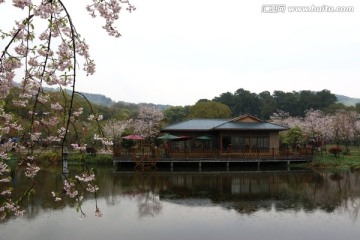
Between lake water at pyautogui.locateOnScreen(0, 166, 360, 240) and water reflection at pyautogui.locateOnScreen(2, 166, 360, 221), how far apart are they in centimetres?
5

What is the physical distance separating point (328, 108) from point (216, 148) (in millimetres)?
38929

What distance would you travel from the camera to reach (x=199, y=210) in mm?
15961

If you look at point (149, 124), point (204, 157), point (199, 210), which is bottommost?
point (199, 210)

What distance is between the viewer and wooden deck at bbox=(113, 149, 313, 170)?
30.9m

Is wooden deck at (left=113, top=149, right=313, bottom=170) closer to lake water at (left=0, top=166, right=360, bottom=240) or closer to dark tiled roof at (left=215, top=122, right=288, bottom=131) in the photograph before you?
dark tiled roof at (left=215, top=122, right=288, bottom=131)

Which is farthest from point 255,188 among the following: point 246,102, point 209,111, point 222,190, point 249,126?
point 246,102

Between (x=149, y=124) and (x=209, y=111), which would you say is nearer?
(x=149, y=124)

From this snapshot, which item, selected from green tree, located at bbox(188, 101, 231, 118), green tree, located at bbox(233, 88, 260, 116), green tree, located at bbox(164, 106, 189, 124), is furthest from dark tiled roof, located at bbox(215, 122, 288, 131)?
green tree, located at bbox(233, 88, 260, 116)

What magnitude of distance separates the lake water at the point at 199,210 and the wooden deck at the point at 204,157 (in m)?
5.46

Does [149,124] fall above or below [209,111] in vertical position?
below

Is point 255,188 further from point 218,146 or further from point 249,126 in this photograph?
point 218,146

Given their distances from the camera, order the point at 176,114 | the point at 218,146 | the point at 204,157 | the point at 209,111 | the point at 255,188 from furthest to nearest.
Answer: the point at 176,114
the point at 209,111
the point at 218,146
the point at 204,157
the point at 255,188

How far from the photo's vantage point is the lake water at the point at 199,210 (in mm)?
12734

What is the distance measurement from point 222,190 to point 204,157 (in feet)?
34.3
